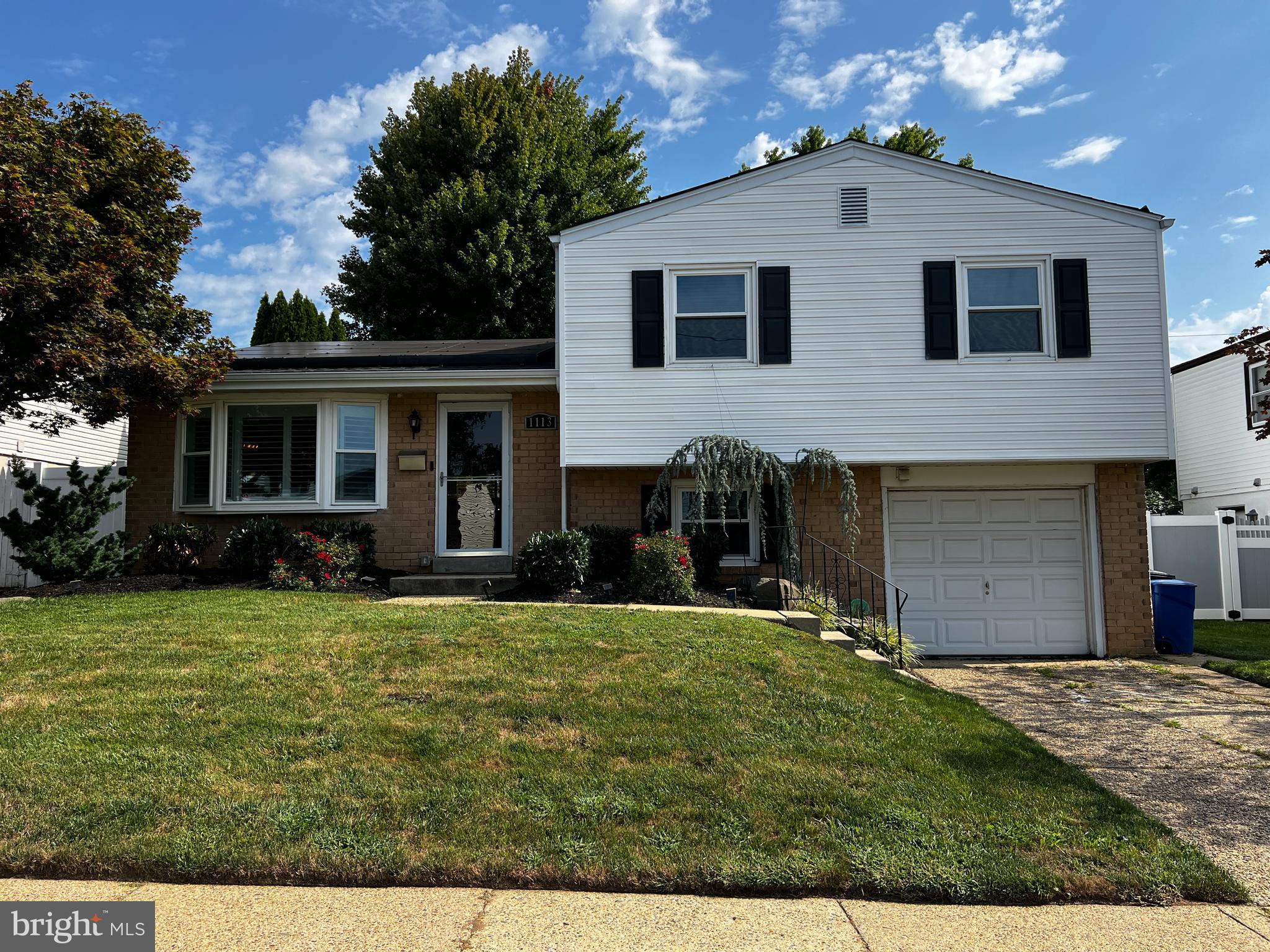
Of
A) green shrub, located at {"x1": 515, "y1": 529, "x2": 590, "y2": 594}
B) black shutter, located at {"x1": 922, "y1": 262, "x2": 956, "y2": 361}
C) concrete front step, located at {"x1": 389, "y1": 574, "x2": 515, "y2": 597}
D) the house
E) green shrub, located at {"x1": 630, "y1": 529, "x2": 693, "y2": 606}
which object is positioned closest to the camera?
green shrub, located at {"x1": 630, "y1": 529, "x2": 693, "y2": 606}

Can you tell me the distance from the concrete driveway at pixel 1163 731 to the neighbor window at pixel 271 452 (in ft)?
28.8

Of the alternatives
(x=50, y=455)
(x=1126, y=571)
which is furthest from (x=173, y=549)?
(x=1126, y=571)

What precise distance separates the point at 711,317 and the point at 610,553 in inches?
139

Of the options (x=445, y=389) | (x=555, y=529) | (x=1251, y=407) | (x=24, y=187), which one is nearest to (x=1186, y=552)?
(x=1251, y=407)

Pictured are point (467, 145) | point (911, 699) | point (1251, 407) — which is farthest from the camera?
point (467, 145)

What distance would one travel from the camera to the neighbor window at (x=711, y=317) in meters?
11.2

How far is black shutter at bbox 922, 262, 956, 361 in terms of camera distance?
11.0 m

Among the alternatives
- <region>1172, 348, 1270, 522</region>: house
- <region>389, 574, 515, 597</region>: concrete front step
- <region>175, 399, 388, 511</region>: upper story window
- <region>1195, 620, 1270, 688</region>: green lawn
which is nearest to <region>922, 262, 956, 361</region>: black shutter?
<region>1195, 620, 1270, 688</region>: green lawn

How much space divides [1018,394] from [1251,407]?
982cm

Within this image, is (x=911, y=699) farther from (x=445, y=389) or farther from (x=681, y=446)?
(x=445, y=389)

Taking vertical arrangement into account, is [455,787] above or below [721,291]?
below

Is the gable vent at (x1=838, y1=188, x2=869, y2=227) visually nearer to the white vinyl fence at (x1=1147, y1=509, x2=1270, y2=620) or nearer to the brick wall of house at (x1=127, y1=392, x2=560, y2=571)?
the brick wall of house at (x1=127, y1=392, x2=560, y2=571)

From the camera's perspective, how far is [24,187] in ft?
27.1

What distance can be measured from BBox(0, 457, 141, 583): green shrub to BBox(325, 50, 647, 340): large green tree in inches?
478
